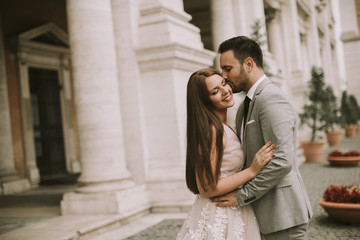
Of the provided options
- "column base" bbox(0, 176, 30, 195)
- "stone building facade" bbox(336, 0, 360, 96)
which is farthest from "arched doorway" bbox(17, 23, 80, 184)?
"stone building facade" bbox(336, 0, 360, 96)

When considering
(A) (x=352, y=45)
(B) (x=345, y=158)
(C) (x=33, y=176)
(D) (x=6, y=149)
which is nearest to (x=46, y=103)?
(D) (x=6, y=149)

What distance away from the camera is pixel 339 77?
32.8 meters

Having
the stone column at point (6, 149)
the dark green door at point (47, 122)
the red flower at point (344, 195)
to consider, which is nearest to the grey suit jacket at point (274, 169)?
the red flower at point (344, 195)

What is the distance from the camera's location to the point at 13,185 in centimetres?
955

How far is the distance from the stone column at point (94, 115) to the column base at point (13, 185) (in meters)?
4.50

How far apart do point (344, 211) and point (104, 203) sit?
3.30 metres

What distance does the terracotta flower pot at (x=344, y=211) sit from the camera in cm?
465

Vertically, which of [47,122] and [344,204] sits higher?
[47,122]

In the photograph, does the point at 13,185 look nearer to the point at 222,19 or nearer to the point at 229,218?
the point at 222,19

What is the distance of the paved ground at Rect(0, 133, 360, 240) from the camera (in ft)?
15.3

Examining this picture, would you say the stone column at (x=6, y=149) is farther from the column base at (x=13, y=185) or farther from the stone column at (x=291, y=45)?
the stone column at (x=291, y=45)

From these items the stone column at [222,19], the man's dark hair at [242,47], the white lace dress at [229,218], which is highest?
the stone column at [222,19]

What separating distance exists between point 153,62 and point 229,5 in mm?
4180

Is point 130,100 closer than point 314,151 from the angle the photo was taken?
Yes
